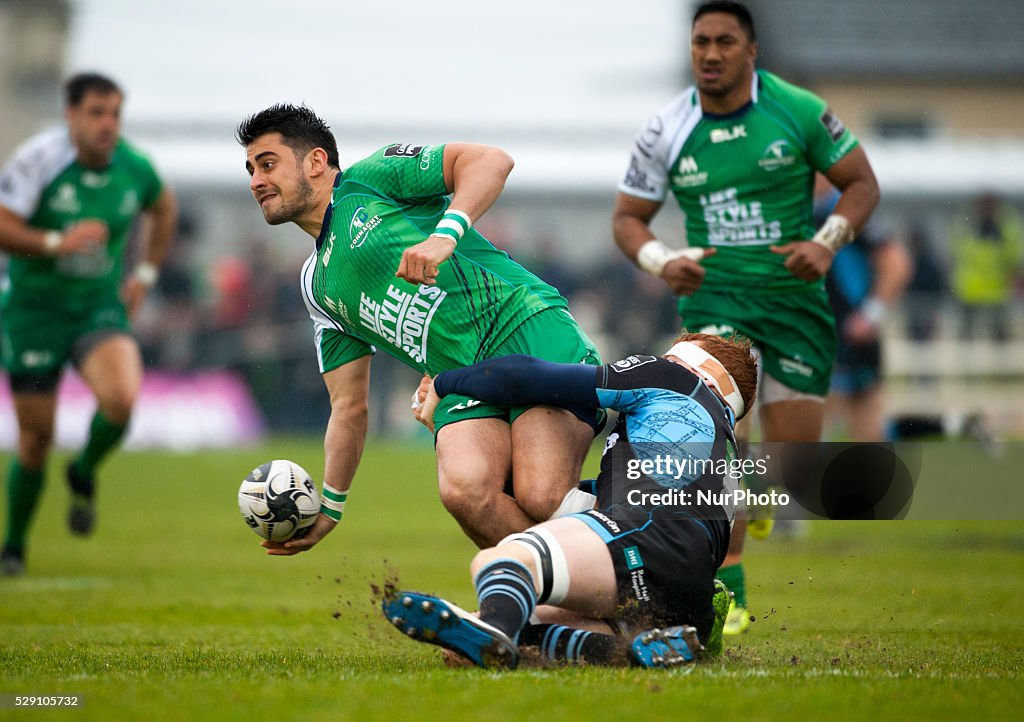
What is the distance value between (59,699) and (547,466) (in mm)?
2114

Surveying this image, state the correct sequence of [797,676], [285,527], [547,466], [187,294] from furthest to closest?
[187,294] → [285,527] → [547,466] → [797,676]

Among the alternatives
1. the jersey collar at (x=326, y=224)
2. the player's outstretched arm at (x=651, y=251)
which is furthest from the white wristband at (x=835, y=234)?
the jersey collar at (x=326, y=224)

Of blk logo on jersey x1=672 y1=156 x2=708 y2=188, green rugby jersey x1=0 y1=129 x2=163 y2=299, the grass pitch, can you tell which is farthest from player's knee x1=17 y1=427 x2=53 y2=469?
blk logo on jersey x1=672 y1=156 x2=708 y2=188

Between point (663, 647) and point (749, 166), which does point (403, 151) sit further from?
point (663, 647)

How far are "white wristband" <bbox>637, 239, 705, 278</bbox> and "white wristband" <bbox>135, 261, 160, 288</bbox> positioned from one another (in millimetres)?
4497

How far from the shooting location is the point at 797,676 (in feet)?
16.0

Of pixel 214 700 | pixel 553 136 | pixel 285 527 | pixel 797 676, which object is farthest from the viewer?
pixel 553 136

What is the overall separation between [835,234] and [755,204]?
1.57ft

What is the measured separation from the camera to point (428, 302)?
235 inches

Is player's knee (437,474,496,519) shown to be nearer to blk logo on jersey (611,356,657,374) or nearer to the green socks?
blk logo on jersey (611,356,657,374)

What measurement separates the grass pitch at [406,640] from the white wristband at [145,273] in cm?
215

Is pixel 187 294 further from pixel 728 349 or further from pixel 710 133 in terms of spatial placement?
pixel 728 349

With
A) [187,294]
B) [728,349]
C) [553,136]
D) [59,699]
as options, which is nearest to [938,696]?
[728,349]

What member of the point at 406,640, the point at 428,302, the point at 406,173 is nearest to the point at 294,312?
the point at 406,640
